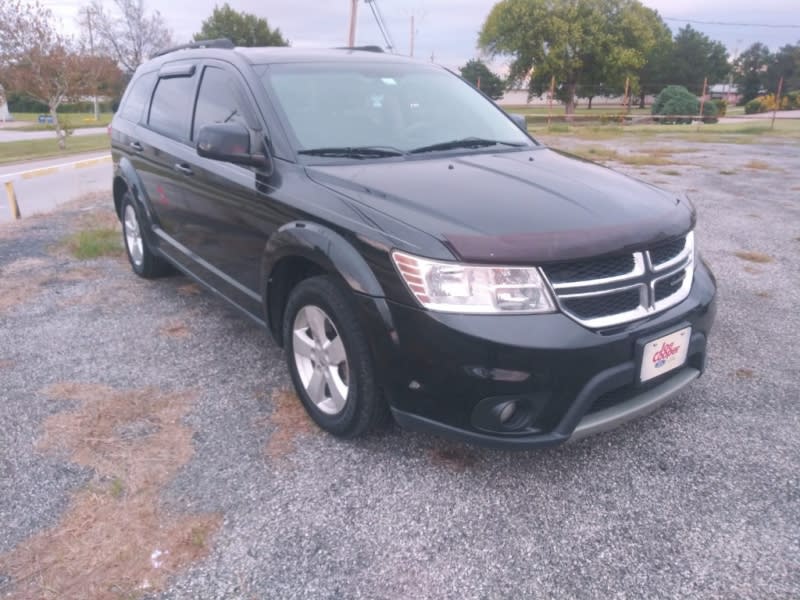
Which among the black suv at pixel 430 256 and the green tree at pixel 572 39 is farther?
the green tree at pixel 572 39

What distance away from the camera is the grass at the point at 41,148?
20.7 meters

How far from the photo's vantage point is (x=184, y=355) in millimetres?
3930

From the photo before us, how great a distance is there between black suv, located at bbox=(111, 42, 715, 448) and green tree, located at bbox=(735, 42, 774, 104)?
76566 millimetres

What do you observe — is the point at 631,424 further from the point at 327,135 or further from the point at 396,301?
the point at 327,135

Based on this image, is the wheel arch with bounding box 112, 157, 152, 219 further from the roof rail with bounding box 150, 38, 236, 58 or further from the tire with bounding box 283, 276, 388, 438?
the tire with bounding box 283, 276, 388, 438

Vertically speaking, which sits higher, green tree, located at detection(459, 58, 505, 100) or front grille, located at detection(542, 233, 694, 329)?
green tree, located at detection(459, 58, 505, 100)

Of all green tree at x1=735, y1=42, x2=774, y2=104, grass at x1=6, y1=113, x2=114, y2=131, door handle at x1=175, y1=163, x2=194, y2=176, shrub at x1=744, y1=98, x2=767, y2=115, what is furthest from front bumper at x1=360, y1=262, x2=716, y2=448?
green tree at x1=735, y1=42, x2=774, y2=104

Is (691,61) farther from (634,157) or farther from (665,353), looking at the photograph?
(665,353)

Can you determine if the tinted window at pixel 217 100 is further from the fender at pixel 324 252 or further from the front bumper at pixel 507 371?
the front bumper at pixel 507 371

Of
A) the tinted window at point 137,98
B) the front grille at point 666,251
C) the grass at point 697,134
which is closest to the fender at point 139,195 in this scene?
the tinted window at point 137,98

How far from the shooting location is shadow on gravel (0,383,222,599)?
216 cm

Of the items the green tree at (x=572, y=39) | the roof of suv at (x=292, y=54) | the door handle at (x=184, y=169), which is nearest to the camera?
the roof of suv at (x=292, y=54)

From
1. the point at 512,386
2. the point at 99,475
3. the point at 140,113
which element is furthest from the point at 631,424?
the point at 140,113

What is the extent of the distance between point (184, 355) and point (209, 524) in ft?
5.58
